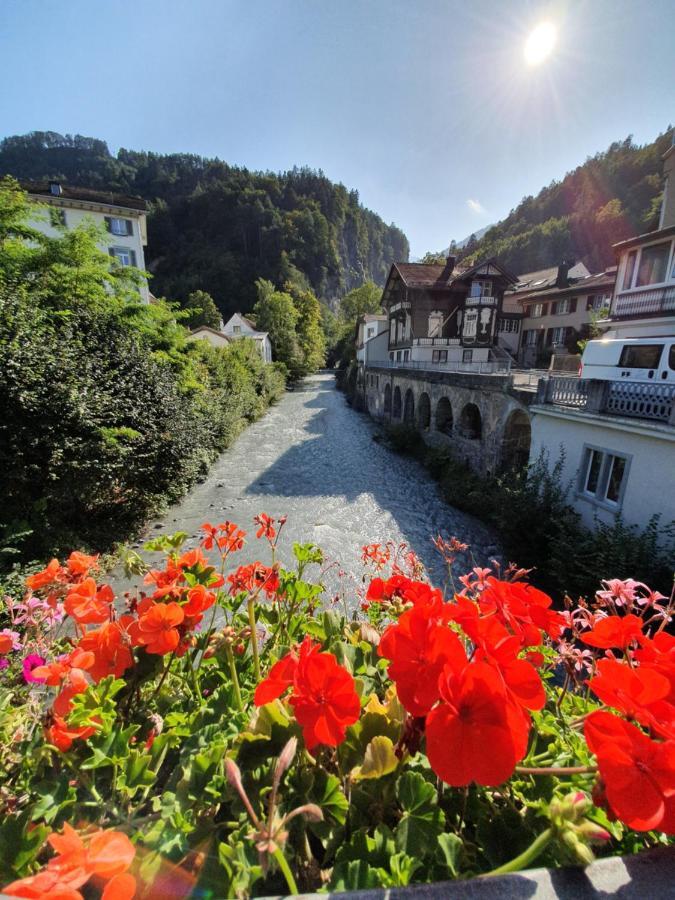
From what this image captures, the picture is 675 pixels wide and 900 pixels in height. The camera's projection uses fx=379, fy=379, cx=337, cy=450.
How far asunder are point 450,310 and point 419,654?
33.0 m

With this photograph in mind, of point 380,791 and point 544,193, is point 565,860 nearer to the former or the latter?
point 380,791

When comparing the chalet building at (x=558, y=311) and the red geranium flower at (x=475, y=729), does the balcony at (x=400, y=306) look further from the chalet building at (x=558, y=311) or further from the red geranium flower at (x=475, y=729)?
the red geranium flower at (x=475, y=729)

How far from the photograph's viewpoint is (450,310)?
30.4 m

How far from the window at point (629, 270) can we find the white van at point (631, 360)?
22.1 feet

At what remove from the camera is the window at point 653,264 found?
13.2m

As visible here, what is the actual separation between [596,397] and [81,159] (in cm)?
13205

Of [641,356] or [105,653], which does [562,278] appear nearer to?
[641,356]

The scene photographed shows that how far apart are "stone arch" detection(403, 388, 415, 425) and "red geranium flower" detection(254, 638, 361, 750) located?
71.8 feet

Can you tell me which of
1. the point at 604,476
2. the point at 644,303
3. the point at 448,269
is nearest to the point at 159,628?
the point at 604,476

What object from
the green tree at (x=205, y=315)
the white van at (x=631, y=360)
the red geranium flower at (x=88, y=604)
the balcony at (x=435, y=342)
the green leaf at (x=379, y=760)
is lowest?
the green leaf at (x=379, y=760)

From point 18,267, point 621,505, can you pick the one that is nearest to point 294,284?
point 18,267

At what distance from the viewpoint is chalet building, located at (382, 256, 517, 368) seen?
2867 centimetres

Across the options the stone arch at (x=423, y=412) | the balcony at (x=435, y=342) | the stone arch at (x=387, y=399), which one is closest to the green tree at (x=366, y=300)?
the balcony at (x=435, y=342)

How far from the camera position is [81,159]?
94750mm
